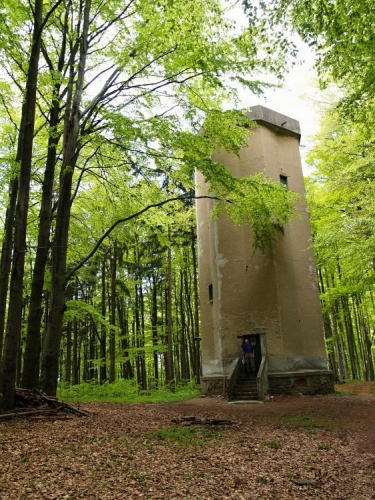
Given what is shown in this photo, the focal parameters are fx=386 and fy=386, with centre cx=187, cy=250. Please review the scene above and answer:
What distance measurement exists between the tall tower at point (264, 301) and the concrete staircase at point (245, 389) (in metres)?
0.45

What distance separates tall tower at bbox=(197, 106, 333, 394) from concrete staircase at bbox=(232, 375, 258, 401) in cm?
45

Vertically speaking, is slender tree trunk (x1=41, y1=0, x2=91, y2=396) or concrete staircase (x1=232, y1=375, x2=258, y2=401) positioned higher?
slender tree trunk (x1=41, y1=0, x2=91, y2=396)

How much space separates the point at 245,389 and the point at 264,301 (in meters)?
3.44

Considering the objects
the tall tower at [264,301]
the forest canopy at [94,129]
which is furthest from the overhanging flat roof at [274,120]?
the forest canopy at [94,129]

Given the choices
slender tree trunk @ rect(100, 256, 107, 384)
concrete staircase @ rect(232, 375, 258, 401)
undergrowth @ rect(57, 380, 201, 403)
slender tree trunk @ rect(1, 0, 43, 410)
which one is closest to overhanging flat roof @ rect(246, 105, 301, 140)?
concrete staircase @ rect(232, 375, 258, 401)

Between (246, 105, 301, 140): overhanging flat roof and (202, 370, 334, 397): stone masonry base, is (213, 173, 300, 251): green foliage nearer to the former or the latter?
(202, 370, 334, 397): stone masonry base

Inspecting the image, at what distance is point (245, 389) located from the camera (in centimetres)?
1415

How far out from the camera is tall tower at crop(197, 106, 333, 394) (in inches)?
587

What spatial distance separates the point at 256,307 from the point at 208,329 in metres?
2.55

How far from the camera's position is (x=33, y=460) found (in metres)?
5.09

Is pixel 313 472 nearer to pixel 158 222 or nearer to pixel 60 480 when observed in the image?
pixel 60 480

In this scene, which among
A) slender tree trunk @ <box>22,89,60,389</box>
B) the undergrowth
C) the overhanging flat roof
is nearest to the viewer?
slender tree trunk @ <box>22,89,60,389</box>

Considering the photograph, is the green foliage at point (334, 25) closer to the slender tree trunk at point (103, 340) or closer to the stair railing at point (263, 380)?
the stair railing at point (263, 380)

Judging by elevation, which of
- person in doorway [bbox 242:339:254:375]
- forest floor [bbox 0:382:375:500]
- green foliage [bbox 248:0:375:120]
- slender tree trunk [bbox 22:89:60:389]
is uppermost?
green foliage [bbox 248:0:375:120]
